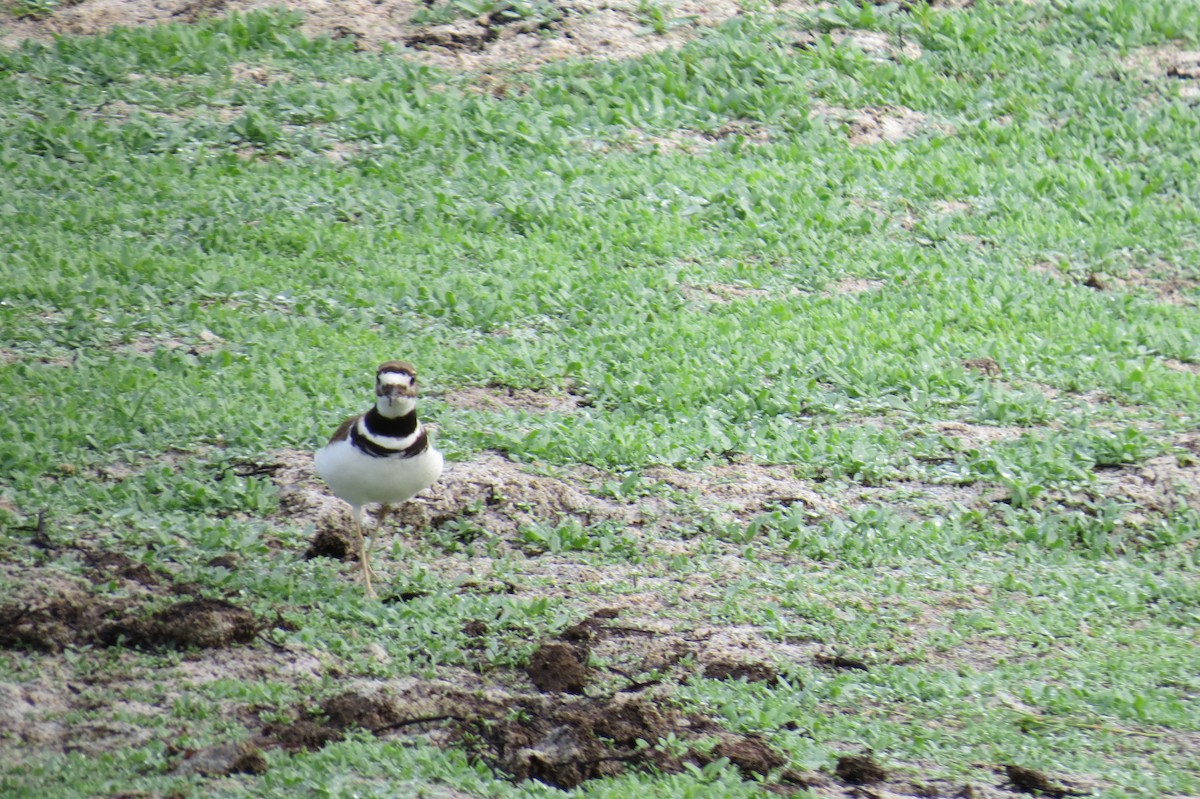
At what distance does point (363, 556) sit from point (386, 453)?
1.67 feet

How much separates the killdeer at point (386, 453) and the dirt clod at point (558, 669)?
864 mm

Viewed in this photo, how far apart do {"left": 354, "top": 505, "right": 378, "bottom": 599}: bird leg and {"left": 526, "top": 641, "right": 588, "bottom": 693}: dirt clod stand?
33.0 inches

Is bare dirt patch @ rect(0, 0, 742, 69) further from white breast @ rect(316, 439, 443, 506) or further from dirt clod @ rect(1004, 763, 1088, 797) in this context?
dirt clod @ rect(1004, 763, 1088, 797)

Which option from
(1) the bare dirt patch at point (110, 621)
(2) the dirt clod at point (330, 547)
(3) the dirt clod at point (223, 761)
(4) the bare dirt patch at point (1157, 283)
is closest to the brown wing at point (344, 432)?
(2) the dirt clod at point (330, 547)

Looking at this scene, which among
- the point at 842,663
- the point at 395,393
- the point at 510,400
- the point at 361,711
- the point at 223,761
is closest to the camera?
the point at 223,761

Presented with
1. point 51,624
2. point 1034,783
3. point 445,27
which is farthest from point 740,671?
point 445,27

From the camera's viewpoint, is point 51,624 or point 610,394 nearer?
point 51,624

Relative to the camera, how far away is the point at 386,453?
6059 mm

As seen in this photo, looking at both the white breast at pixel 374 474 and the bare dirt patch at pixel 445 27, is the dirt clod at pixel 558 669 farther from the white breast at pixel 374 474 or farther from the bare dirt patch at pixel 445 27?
the bare dirt patch at pixel 445 27

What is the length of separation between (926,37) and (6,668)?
9633 millimetres

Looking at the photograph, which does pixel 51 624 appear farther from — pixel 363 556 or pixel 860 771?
pixel 860 771

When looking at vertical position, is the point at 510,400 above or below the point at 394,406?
below

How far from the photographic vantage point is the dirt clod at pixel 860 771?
500 centimetres

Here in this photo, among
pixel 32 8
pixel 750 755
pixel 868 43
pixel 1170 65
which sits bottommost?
pixel 32 8
